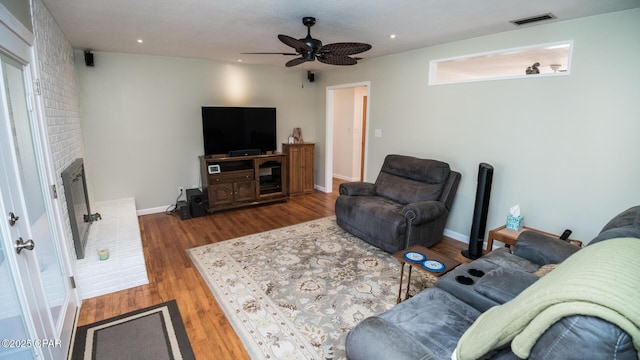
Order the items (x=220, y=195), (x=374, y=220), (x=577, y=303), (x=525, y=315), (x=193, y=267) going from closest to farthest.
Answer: (x=577, y=303), (x=525, y=315), (x=193, y=267), (x=374, y=220), (x=220, y=195)

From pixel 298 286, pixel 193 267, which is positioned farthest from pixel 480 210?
pixel 193 267

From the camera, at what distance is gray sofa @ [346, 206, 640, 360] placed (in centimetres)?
75

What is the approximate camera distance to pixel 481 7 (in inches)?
94.4

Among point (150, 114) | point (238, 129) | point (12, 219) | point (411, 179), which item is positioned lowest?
point (411, 179)

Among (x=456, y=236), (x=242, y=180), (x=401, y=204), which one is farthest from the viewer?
(x=242, y=180)

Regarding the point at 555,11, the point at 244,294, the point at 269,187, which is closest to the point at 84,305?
the point at 244,294

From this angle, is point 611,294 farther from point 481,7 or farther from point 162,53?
point 162,53

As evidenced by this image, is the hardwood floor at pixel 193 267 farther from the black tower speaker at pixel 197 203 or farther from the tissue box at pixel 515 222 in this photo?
the tissue box at pixel 515 222

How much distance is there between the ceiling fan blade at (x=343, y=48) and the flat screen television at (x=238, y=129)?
8.50 feet

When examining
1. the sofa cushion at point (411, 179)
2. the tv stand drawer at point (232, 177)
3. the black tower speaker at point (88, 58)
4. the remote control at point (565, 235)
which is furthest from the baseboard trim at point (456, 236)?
the black tower speaker at point (88, 58)

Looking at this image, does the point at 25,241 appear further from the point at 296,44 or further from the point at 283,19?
the point at 283,19

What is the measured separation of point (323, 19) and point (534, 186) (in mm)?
2733

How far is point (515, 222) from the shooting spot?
9.94 feet

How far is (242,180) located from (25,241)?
335cm
